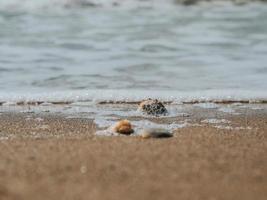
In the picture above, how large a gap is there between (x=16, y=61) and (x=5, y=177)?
2.93 metres

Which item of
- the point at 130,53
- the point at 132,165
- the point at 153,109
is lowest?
the point at 132,165

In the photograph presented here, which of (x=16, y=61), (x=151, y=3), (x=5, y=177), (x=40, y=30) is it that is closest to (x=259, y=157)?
(x=5, y=177)

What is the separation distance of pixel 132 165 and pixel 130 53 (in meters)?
3.20

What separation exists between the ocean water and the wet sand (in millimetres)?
1049

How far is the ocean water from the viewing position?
3760 millimetres

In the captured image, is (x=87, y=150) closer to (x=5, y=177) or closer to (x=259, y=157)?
(x=5, y=177)

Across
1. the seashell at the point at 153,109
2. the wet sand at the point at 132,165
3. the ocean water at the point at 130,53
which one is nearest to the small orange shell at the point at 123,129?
the wet sand at the point at 132,165

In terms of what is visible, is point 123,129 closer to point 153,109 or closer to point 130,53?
point 153,109

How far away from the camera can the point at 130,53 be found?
16.8ft

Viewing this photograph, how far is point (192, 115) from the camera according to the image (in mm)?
3160

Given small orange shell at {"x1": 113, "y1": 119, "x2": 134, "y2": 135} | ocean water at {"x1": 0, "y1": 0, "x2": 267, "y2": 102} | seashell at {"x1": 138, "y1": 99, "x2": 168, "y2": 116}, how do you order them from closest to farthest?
small orange shell at {"x1": 113, "y1": 119, "x2": 134, "y2": 135}
seashell at {"x1": 138, "y1": 99, "x2": 168, "y2": 116}
ocean water at {"x1": 0, "y1": 0, "x2": 267, "y2": 102}

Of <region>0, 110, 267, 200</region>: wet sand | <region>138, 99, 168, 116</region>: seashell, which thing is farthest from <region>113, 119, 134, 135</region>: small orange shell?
<region>138, 99, 168, 116</region>: seashell

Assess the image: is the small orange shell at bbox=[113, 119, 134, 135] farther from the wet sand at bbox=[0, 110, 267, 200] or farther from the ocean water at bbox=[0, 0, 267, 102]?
the ocean water at bbox=[0, 0, 267, 102]

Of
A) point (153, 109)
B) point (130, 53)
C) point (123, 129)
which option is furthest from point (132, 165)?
point (130, 53)
